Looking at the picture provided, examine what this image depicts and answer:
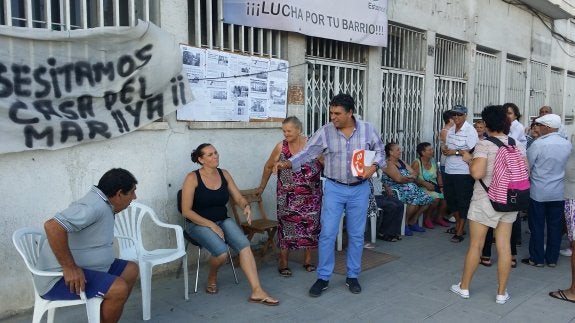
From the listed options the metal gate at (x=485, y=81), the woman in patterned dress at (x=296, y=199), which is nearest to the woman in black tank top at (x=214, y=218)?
the woman in patterned dress at (x=296, y=199)

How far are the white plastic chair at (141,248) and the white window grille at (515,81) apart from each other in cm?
981

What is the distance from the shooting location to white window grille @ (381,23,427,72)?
807cm

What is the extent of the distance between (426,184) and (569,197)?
243cm

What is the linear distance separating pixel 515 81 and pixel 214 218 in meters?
10.1

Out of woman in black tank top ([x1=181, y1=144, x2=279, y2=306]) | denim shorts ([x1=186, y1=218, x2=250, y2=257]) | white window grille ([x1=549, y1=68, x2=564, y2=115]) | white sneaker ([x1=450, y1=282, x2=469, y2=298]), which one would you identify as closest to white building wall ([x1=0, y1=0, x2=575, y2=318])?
woman in black tank top ([x1=181, y1=144, x2=279, y2=306])

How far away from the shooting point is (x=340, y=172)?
4.42 meters

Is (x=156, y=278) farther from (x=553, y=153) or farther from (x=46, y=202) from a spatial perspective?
(x=553, y=153)

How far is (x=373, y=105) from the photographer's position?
7465 millimetres

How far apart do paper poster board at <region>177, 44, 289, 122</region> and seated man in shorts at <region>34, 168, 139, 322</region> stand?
1.91 meters

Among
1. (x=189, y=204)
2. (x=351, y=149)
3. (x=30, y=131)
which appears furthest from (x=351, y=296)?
(x=30, y=131)

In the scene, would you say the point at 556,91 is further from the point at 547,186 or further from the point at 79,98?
the point at 79,98

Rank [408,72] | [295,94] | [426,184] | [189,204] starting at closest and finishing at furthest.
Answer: [189,204]
[295,94]
[426,184]
[408,72]

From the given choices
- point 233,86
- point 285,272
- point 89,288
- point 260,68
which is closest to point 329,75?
point 260,68

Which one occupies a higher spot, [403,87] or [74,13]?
[74,13]
